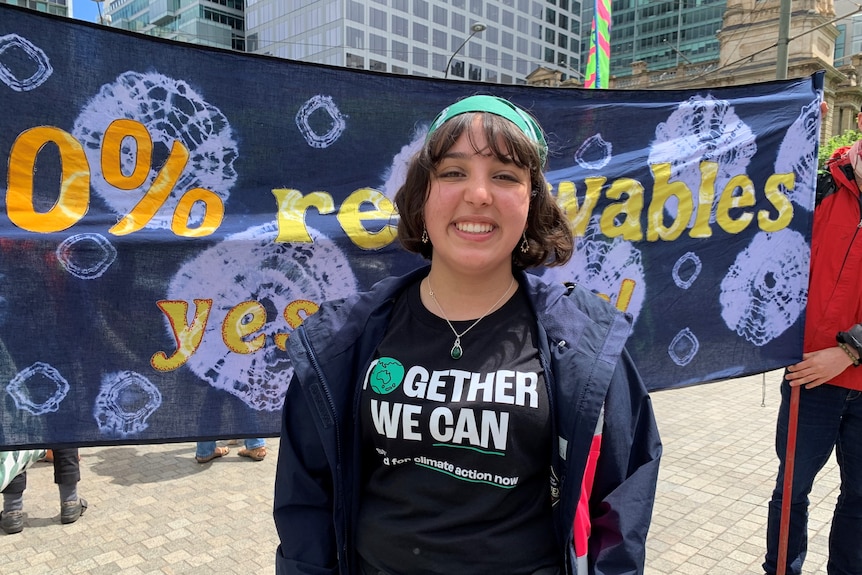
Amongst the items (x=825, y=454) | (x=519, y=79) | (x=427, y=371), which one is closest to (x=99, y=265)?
(x=427, y=371)

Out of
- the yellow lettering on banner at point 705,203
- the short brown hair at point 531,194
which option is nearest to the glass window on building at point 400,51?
the yellow lettering on banner at point 705,203

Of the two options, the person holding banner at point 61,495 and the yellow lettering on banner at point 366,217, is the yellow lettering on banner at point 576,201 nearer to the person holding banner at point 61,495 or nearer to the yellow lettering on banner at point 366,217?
the yellow lettering on banner at point 366,217

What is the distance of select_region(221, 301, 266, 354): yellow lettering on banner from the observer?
8.07ft

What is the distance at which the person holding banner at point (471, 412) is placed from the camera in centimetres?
148

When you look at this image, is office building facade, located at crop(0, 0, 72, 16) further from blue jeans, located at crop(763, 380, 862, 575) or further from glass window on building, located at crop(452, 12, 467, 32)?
blue jeans, located at crop(763, 380, 862, 575)

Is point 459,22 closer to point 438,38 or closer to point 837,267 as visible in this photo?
point 438,38

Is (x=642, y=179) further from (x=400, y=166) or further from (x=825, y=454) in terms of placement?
(x=825, y=454)

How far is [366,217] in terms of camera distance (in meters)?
2.65

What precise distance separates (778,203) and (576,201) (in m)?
1.03

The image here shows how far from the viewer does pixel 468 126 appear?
158cm

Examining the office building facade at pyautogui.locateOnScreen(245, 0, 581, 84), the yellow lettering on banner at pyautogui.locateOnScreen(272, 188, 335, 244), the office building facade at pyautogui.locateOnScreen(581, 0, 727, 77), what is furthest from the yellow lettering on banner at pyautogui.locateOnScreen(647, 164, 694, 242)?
the office building facade at pyautogui.locateOnScreen(581, 0, 727, 77)

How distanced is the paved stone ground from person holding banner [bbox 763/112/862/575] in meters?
0.74

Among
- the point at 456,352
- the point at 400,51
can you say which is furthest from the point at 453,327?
the point at 400,51

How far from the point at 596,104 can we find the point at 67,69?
217 centimetres
